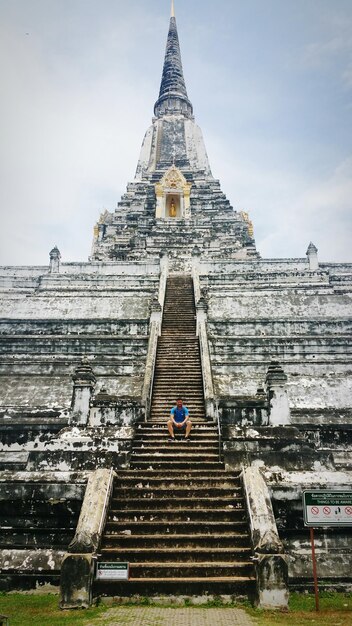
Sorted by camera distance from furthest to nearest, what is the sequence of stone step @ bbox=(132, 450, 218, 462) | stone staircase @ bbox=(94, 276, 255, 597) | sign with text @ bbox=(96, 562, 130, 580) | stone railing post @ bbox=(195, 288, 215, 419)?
stone railing post @ bbox=(195, 288, 215, 419), stone step @ bbox=(132, 450, 218, 462), stone staircase @ bbox=(94, 276, 255, 597), sign with text @ bbox=(96, 562, 130, 580)

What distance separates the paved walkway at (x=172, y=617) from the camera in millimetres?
4910

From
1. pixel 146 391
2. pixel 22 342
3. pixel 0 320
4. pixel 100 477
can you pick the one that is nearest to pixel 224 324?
pixel 146 391

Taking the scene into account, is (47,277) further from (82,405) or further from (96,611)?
(96,611)

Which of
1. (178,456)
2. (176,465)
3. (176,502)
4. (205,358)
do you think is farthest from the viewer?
(205,358)

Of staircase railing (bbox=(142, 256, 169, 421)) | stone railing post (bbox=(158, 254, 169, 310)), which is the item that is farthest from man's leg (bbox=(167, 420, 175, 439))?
stone railing post (bbox=(158, 254, 169, 310))

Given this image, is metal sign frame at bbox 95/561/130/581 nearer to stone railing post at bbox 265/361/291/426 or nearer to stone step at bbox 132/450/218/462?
stone step at bbox 132/450/218/462

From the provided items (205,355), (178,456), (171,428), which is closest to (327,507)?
(178,456)

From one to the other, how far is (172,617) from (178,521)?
172cm

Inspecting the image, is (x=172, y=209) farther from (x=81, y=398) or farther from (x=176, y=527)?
(x=176, y=527)

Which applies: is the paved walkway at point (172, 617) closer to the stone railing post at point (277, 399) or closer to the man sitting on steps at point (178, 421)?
the man sitting on steps at point (178, 421)

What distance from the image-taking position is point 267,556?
5.68 metres

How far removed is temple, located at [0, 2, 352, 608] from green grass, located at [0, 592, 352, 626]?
0.67ft

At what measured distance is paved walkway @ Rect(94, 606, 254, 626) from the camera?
491 centimetres

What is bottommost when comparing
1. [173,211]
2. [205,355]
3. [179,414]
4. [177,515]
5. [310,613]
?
[310,613]
